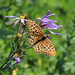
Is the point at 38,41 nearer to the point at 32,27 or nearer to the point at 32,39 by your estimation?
the point at 32,39

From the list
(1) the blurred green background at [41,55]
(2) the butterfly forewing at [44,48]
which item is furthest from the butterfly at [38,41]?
(1) the blurred green background at [41,55]

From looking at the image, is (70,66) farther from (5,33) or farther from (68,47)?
(5,33)

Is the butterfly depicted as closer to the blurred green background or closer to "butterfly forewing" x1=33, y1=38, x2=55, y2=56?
"butterfly forewing" x1=33, y1=38, x2=55, y2=56

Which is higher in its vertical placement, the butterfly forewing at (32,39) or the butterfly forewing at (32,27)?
the butterfly forewing at (32,27)

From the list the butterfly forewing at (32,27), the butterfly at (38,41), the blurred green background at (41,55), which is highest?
the butterfly forewing at (32,27)

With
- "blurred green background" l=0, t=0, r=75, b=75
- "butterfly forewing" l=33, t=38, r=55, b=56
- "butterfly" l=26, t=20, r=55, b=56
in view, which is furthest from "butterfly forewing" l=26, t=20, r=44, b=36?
"blurred green background" l=0, t=0, r=75, b=75

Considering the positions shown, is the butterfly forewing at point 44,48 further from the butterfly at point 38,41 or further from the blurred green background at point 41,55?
the blurred green background at point 41,55

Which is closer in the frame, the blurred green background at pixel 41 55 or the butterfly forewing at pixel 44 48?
the butterfly forewing at pixel 44 48

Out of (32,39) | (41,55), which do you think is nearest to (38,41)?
(32,39)

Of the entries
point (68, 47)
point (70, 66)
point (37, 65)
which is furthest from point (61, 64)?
point (37, 65)
